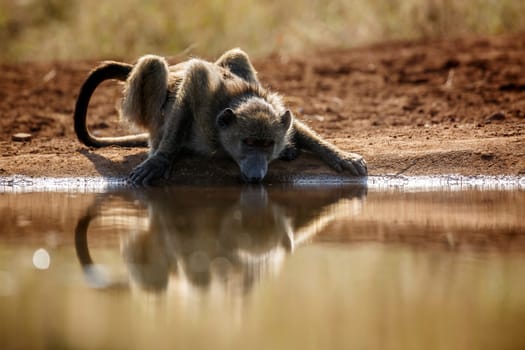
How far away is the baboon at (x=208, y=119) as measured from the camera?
710 cm

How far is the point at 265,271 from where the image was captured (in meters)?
4.23

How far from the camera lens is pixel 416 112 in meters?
9.58

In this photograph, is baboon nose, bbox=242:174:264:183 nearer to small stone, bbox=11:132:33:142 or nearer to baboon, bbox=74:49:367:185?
baboon, bbox=74:49:367:185

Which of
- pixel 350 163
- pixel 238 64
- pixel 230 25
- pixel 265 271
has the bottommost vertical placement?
pixel 265 271

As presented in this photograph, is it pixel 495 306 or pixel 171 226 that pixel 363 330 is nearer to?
pixel 495 306

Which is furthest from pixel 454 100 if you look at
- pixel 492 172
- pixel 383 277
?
pixel 383 277

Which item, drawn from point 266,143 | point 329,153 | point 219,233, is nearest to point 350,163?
point 329,153

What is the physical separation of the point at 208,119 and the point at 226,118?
0.25 m

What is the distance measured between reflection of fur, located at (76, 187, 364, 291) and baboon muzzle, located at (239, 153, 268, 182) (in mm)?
86

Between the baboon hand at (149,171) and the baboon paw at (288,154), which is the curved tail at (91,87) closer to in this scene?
the baboon hand at (149,171)

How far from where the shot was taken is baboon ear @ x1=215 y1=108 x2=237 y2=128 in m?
7.08

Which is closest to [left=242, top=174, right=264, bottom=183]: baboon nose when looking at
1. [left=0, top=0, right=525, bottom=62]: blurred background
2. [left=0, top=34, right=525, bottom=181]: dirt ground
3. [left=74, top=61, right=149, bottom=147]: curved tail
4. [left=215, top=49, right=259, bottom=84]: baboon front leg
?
[left=0, top=34, right=525, bottom=181]: dirt ground

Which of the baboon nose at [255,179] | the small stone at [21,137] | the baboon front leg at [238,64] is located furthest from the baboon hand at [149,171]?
the small stone at [21,137]

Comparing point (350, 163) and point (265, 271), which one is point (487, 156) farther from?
point (265, 271)
